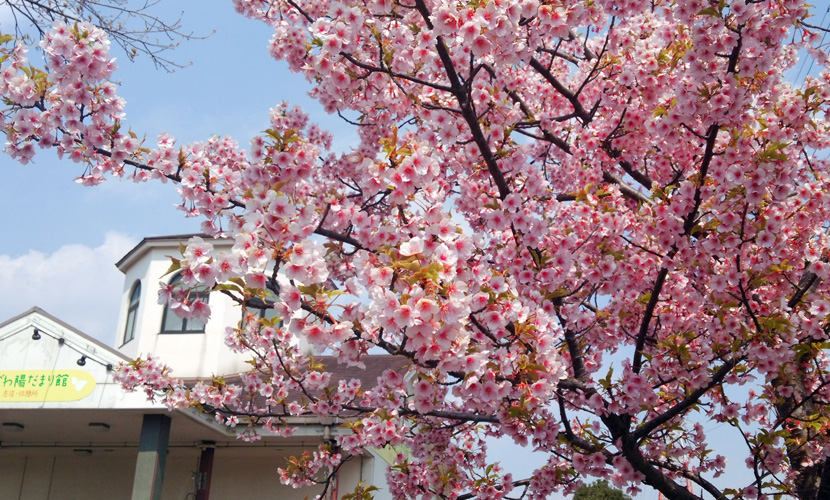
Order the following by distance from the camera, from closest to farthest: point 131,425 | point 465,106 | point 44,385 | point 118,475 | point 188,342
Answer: point 465,106 → point 44,385 → point 131,425 → point 118,475 → point 188,342

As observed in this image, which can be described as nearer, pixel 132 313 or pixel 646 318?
pixel 646 318

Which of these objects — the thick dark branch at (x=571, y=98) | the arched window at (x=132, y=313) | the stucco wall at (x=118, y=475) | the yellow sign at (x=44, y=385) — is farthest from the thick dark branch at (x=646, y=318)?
the arched window at (x=132, y=313)

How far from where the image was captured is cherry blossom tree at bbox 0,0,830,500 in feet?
11.3

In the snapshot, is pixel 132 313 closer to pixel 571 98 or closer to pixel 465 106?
pixel 571 98

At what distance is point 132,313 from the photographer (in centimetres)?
1505

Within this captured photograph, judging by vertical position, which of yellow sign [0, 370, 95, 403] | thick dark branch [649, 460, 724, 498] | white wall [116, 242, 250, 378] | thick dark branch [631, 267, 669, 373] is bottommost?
thick dark branch [649, 460, 724, 498]

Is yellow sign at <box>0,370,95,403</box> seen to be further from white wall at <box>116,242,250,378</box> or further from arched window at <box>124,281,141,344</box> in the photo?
arched window at <box>124,281,141,344</box>

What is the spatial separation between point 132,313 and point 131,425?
13.8 feet

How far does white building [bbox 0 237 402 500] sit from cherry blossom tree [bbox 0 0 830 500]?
15.1ft

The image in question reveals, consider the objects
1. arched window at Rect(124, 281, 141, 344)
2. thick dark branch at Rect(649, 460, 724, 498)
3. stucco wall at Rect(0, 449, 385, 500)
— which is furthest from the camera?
arched window at Rect(124, 281, 141, 344)

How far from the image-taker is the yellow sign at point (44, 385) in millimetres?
10453

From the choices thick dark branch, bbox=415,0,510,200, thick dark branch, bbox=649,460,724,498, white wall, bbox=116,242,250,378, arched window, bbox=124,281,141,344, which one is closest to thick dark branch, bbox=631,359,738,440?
thick dark branch, bbox=649,460,724,498

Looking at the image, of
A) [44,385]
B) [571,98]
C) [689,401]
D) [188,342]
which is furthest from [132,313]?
[689,401]

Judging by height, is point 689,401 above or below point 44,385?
below
